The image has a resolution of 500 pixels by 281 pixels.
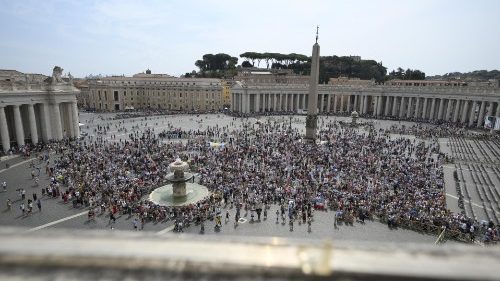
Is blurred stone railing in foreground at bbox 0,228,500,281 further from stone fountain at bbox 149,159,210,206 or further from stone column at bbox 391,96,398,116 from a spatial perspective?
stone column at bbox 391,96,398,116

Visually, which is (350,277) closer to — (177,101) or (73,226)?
(73,226)

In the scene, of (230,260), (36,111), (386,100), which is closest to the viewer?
(230,260)

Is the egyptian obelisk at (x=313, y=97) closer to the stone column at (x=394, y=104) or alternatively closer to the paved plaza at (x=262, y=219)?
the paved plaza at (x=262, y=219)

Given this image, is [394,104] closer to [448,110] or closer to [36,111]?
[448,110]

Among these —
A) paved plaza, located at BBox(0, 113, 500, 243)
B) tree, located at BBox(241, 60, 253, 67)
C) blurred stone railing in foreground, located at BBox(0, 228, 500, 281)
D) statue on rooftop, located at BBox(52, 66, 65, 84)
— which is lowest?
paved plaza, located at BBox(0, 113, 500, 243)

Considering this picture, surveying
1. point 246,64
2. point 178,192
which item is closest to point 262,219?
point 178,192

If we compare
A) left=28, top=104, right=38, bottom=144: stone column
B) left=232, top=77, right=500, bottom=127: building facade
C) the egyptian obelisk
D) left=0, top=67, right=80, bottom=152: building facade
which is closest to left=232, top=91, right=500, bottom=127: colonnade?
left=232, top=77, right=500, bottom=127: building facade

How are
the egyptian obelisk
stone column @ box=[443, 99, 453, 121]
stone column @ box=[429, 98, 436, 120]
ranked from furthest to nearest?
stone column @ box=[429, 98, 436, 120] < stone column @ box=[443, 99, 453, 121] < the egyptian obelisk
